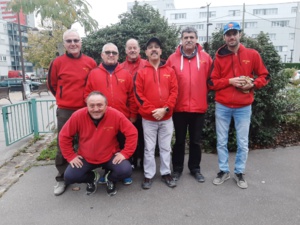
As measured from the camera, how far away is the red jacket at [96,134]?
337 centimetres

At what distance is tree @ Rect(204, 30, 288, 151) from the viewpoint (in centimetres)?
479

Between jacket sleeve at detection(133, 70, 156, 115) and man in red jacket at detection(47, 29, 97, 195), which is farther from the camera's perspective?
man in red jacket at detection(47, 29, 97, 195)

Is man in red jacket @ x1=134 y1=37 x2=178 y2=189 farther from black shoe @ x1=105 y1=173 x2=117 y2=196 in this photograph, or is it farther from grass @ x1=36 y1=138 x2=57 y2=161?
grass @ x1=36 y1=138 x2=57 y2=161

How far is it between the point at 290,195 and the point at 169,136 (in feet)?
5.94

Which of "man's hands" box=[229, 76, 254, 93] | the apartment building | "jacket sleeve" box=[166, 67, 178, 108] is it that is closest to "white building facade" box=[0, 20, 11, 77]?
the apartment building

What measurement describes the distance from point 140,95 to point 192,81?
77cm

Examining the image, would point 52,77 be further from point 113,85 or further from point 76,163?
point 76,163

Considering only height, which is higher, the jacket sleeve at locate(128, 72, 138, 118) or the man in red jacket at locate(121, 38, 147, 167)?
the man in red jacket at locate(121, 38, 147, 167)

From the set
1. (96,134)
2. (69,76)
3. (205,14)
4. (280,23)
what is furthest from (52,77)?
(280,23)

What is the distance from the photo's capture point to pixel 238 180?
12.2 feet

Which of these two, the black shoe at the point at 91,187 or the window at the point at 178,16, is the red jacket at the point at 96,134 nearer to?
the black shoe at the point at 91,187

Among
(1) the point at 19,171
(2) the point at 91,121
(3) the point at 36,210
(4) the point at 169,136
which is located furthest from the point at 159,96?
(1) the point at 19,171

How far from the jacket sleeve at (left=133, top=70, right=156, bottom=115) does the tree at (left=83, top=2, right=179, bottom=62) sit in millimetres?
1881

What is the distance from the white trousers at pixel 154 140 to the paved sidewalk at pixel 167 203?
0.90 feet
